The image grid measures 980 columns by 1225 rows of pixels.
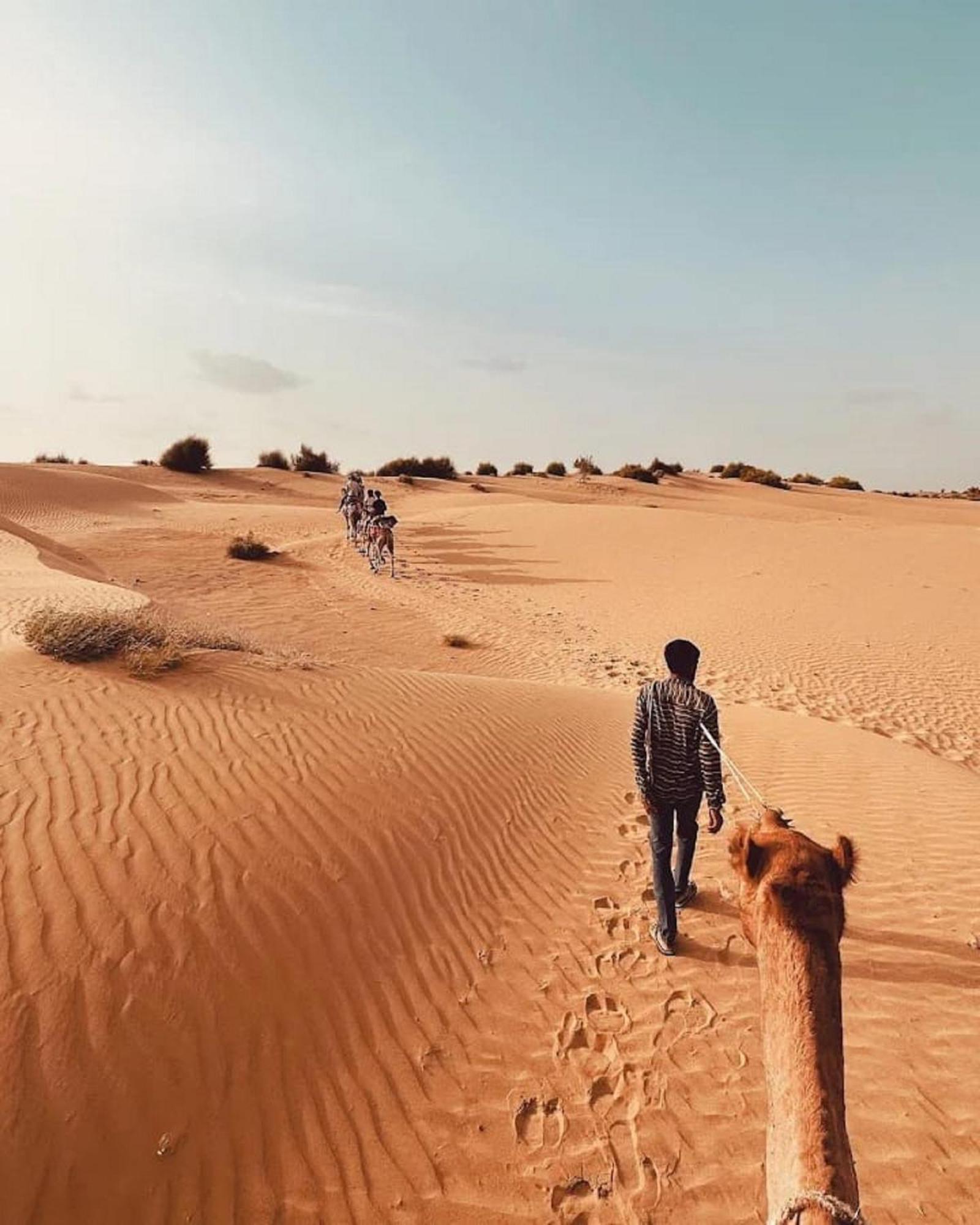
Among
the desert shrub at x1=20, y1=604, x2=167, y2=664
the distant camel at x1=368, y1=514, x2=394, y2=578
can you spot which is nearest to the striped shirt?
the desert shrub at x1=20, y1=604, x2=167, y2=664

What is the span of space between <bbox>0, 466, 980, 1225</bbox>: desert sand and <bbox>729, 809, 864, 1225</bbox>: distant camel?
83 cm

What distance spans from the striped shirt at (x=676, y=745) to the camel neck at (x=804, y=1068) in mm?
2531

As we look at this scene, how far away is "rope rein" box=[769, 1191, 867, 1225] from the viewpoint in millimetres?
1073

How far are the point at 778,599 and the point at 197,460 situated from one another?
1455 inches

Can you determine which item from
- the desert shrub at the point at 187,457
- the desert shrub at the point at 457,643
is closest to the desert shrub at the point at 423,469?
the desert shrub at the point at 187,457

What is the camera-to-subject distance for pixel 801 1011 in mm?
1348

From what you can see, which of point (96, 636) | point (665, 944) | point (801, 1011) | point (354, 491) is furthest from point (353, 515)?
point (801, 1011)

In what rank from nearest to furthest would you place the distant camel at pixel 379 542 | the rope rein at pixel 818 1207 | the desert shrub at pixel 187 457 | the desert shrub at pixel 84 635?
the rope rein at pixel 818 1207, the desert shrub at pixel 84 635, the distant camel at pixel 379 542, the desert shrub at pixel 187 457

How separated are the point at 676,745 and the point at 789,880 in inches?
103

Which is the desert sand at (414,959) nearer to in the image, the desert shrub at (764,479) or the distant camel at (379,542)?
the distant camel at (379,542)

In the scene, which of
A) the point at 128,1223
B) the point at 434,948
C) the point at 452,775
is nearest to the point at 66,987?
the point at 128,1223

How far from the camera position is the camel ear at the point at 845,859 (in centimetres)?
153

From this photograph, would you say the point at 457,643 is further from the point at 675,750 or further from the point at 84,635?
the point at 675,750

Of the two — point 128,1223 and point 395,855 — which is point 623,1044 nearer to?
point 395,855
